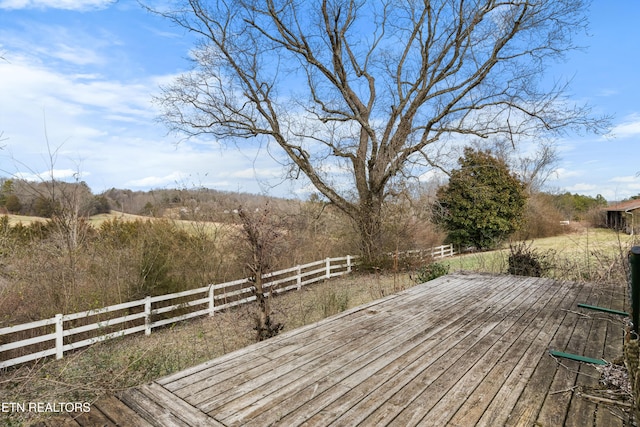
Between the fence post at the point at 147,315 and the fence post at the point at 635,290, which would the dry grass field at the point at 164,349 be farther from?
the fence post at the point at 635,290

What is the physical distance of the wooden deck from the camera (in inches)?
75.5

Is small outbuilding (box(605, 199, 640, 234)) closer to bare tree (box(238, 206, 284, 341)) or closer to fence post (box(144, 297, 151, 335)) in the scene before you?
bare tree (box(238, 206, 284, 341))

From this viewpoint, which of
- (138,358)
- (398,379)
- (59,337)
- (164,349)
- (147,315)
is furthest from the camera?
(147,315)

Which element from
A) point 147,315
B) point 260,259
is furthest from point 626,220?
point 147,315

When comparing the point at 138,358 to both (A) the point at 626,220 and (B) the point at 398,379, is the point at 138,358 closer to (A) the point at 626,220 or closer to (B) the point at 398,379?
(B) the point at 398,379

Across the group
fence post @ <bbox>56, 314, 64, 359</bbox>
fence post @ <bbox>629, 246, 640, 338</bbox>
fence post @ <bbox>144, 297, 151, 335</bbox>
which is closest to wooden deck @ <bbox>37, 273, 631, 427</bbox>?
fence post @ <bbox>629, 246, 640, 338</bbox>

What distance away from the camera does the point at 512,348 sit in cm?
297

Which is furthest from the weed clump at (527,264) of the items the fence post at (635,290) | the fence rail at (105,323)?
the fence rail at (105,323)

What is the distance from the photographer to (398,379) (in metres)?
2.34

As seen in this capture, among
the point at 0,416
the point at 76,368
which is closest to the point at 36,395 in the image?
the point at 0,416

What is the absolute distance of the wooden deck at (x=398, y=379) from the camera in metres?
1.92

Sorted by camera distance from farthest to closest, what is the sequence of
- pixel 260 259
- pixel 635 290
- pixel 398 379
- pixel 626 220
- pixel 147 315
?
pixel 626 220 < pixel 147 315 < pixel 260 259 < pixel 635 290 < pixel 398 379

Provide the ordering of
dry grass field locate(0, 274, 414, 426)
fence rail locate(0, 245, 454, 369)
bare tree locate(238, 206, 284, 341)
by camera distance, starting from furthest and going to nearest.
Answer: fence rail locate(0, 245, 454, 369), bare tree locate(238, 206, 284, 341), dry grass field locate(0, 274, 414, 426)

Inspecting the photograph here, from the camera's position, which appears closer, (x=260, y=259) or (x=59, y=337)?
(x=260, y=259)
